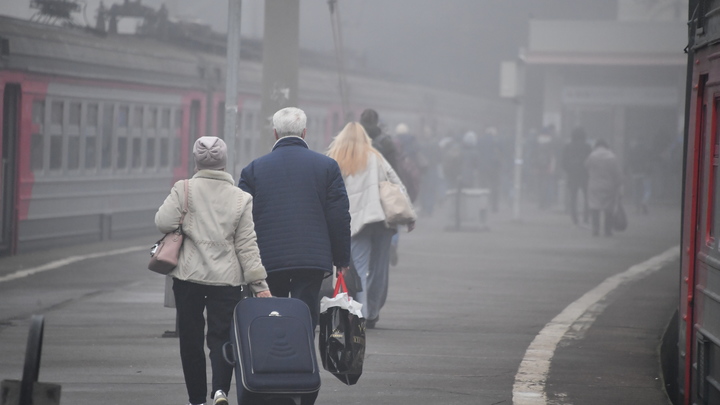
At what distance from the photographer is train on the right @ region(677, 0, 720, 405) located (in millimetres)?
6113

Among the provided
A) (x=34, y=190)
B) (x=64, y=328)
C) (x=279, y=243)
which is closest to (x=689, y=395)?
(x=279, y=243)

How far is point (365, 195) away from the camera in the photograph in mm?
9383

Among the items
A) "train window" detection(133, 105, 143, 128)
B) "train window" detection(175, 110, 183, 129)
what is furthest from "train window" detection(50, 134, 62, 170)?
"train window" detection(175, 110, 183, 129)

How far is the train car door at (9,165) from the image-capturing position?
14586 mm

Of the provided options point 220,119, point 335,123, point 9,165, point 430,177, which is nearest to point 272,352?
point 9,165

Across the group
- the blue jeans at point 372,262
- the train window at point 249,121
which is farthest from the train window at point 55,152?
the blue jeans at point 372,262

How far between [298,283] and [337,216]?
388 mm

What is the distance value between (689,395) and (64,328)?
4.78 meters

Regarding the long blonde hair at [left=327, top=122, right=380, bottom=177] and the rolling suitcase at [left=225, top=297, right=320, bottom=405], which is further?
the long blonde hair at [left=327, top=122, right=380, bottom=177]

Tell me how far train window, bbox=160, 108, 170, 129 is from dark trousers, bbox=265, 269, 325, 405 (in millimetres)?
12576

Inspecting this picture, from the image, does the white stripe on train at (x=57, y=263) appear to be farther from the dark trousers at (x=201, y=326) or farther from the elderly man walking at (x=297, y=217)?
the dark trousers at (x=201, y=326)

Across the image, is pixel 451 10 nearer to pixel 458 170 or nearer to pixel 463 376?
pixel 458 170

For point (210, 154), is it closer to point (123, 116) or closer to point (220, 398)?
point (220, 398)

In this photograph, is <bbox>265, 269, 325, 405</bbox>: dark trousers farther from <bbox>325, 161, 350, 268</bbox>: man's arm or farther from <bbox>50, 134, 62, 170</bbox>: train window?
→ <bbox>50, 134, 62, 170</bbox>: train window
